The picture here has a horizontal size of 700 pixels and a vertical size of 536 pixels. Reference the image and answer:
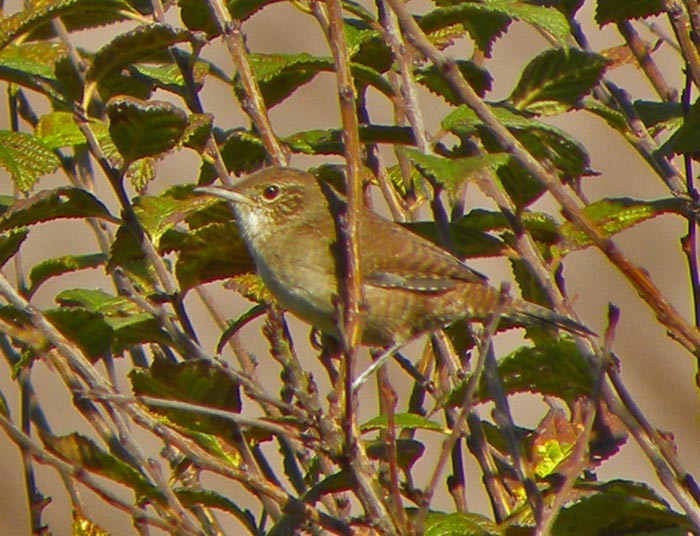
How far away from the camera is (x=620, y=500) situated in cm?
214

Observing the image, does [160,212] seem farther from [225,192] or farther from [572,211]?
[572,211]

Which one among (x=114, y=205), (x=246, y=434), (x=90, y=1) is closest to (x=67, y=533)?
(x=114, y=205)

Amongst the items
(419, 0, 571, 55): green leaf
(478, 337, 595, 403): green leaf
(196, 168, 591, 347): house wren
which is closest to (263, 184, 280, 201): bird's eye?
(196, 168, 591, 347): house wren

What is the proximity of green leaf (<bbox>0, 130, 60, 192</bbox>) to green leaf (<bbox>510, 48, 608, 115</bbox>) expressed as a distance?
0.92 m

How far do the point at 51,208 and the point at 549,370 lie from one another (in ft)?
3.10

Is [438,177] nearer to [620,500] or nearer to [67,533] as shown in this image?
[620,500]

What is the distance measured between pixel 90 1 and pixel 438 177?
2.93ft

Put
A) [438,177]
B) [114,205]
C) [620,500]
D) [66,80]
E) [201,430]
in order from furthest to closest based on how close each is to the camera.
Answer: [114,205], [66,80], [201,430], [620,500], [438,177]

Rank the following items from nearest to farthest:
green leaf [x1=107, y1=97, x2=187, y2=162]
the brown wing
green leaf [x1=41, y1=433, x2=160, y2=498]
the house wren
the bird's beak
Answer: green leaf [x1=41, y1=433, x2=160, y2=498] < green leaf [x1=107, y1=97, x2=187, y2=162] < the bird's beak < the house wren < the brown wing

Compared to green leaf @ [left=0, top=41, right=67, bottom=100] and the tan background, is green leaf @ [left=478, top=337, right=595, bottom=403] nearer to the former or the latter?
Result: green leaf @ [left=0, top=41, right=67, bottom=100]

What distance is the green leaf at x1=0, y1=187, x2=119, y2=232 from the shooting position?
7.53 ft

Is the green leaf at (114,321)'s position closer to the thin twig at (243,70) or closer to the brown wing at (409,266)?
the thin twig at (243,70)

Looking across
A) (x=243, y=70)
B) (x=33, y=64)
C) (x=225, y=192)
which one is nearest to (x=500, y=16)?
(x=243, y=70)

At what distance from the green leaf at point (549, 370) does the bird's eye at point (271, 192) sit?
1231 mm
